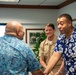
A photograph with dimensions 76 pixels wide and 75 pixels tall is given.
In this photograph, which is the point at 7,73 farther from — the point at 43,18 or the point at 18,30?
the point at 43,18

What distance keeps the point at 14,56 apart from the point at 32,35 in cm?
427

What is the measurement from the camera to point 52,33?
3879 mm

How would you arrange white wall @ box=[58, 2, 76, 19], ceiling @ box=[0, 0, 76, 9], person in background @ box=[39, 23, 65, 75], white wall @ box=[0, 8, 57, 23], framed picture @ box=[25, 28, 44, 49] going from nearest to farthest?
person in background @ box=[39, 23, 65, 75]
white wall @ box=[58, 2, 76, 19]
ceiling @ box=[0, 0, 76, 9]
white wall @ box=[0, 8, 57, 23]
framed picture @ box=[25, 28, 44, 49]

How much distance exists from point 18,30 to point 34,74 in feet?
1.66

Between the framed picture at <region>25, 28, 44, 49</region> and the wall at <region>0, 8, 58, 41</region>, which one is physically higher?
the wall at <region>0, 8, 58, 41</region>

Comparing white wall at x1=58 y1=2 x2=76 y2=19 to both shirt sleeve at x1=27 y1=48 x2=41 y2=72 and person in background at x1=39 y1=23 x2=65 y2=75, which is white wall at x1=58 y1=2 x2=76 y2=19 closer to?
person in background at x1=39 y1=23 x2=65 y2=75

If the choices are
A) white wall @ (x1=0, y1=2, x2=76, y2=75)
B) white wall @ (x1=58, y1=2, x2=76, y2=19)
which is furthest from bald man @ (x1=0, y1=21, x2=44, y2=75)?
white wall @ (x1=0, y1=2, x2=76, y2=75)

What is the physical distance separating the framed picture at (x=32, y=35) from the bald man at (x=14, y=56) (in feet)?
13.4

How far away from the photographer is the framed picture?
632cm

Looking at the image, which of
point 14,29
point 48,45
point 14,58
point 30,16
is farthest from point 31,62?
point 30,16

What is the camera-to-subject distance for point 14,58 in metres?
2.10

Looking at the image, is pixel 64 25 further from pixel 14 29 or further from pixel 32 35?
pixel 32 35

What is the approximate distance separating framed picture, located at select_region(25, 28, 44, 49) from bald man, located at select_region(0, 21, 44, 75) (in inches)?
160

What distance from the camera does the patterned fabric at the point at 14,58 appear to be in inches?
Answer: 82.7
